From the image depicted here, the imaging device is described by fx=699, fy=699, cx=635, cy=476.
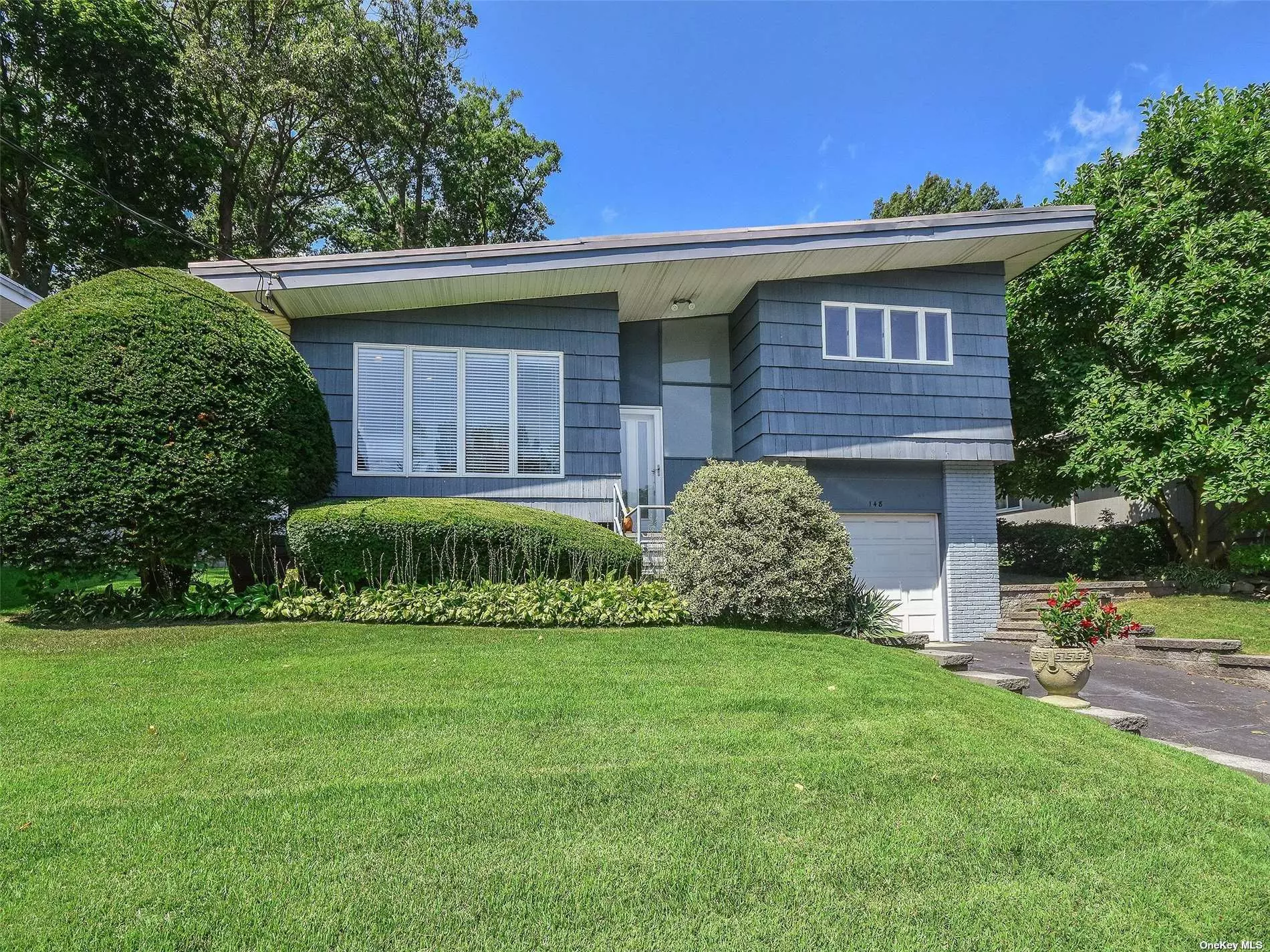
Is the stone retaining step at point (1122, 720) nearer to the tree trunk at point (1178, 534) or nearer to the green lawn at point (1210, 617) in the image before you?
the green lawn at point (1210, 617)

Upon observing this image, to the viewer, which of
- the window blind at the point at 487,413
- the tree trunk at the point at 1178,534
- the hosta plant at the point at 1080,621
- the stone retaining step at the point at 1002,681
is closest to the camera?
the hosta plant at the point at 1080,621

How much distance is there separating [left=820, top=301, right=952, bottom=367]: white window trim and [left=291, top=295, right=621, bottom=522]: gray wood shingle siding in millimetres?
3332

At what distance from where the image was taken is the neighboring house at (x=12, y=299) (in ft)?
32.8

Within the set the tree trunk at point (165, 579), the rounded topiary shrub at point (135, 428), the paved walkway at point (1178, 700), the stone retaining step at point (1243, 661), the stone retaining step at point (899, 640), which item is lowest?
the paved walkway at point (1178, 700)

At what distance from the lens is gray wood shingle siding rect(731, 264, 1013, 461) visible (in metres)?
10.8

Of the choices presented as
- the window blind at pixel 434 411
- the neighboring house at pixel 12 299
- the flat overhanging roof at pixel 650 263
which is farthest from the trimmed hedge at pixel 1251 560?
the neighboring house at pixel 12 299

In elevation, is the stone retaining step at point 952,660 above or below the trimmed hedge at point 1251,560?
below

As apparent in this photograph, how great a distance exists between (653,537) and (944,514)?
4929 millimetres

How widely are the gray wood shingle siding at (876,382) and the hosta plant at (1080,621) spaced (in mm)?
4369

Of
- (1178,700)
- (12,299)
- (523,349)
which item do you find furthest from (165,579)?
(1178,700)

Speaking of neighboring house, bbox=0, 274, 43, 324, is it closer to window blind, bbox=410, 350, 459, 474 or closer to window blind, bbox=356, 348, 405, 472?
window blind, bbox=356, 348, 405, 472

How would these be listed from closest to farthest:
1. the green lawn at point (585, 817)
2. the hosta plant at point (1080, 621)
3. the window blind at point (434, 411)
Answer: the green lawn at point (585, 817)
the hosta plant at point (1080, 621)
the window blind at point (434, 411)

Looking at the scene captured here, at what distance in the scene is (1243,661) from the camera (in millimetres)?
Result: 8500

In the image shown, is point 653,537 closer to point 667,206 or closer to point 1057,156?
point 667,206
